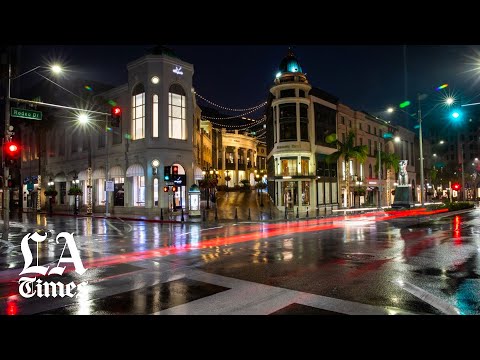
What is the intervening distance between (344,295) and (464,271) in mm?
4322

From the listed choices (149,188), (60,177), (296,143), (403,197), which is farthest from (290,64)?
(60,177)

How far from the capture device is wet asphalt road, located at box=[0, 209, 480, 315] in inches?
256

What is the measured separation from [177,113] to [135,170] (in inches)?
310

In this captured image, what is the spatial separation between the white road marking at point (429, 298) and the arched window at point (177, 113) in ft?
110

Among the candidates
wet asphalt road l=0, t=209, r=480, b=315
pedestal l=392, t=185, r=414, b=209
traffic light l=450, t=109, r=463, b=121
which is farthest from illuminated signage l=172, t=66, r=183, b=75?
traffic light l=450, t=109, r=463, b=121

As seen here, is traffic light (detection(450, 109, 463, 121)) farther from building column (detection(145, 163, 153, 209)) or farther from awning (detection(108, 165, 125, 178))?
awning (detection(108, 165, 125, 178))

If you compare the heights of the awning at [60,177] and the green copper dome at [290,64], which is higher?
the green copper dome at [290,64]

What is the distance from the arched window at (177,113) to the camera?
3878 centimetres

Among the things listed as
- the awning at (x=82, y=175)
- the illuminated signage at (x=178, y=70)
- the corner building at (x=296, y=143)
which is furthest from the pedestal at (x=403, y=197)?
the awning at (x=82, y=175)

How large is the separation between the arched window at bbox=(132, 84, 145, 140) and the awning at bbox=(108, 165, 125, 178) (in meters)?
4.27

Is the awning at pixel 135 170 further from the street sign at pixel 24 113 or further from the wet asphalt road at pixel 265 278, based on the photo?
the wet asphalt road at pixel 265 278

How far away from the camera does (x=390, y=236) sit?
16875 millimetres
